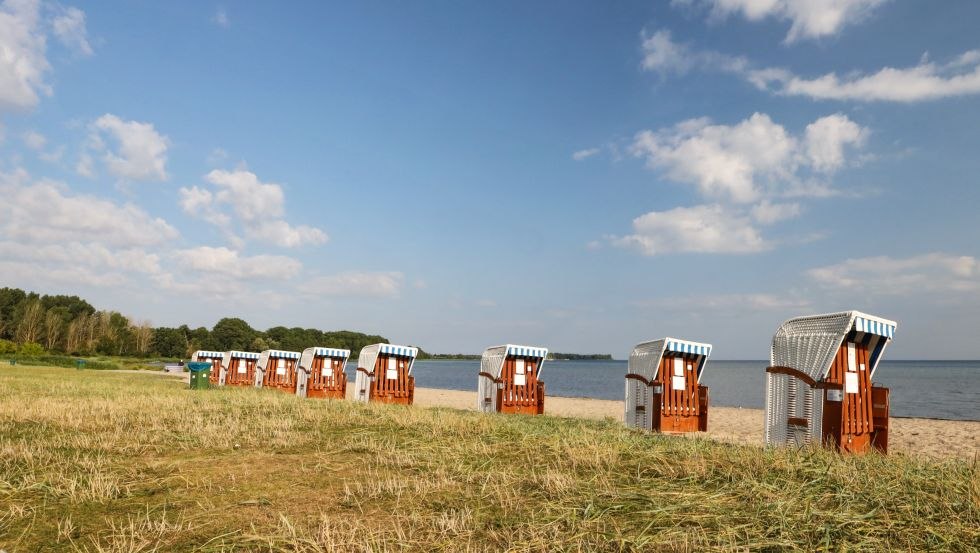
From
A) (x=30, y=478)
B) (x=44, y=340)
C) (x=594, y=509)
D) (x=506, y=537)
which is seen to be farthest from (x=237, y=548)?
(x=44, y=340)

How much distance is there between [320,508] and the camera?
4832mm

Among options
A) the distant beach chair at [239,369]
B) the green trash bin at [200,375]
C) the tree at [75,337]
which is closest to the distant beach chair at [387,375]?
the green trash bin at [200,375]

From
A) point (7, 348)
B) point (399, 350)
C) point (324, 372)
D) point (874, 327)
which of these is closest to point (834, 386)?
point (874, 327)

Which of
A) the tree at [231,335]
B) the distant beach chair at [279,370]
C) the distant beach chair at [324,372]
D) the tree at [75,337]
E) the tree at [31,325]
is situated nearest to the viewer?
the distant beach chair at [324,372]

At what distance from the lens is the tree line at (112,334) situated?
9888 cm

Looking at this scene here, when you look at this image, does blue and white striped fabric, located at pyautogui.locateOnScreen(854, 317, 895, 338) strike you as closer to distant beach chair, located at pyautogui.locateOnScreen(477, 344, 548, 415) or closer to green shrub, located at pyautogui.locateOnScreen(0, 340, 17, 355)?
distant beach chair, located at pyautogui.locateOnScreen(477, 344, 548, 415)

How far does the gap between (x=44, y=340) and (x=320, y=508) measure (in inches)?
4637

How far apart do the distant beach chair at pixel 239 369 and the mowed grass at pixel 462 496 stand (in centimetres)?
3096

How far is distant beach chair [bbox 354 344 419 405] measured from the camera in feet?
71.4

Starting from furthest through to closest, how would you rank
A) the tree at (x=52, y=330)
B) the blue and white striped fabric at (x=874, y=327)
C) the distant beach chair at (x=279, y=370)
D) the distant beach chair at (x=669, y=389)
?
the tree at (x=52, y=330), the distant beach chair at (x=279, y=370), the distant beach chair at (x=669, y=389), the blue and white striped fabric at (x=874, y=327)

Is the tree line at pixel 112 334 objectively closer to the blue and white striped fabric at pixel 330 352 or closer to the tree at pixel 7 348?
the tree at pixel 7 348

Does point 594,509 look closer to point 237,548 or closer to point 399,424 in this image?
point 237,548

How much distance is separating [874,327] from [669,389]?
17.4 ft

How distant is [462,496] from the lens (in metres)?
5.15
